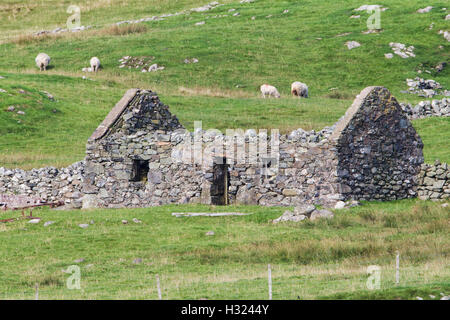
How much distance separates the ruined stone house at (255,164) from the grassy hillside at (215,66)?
17.3 feet

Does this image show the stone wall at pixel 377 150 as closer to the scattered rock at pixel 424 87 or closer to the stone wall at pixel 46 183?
the stone wall at pixel 46 183

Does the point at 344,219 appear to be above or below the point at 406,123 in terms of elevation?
below

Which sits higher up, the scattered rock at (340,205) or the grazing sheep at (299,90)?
the grazing sheep at (299,90)

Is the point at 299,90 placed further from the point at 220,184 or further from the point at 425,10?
the point at 220,184

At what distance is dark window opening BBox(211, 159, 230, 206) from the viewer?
3312cm

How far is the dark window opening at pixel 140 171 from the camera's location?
1363 inches

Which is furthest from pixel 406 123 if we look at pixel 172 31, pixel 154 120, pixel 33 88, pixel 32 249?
pixel 172 31

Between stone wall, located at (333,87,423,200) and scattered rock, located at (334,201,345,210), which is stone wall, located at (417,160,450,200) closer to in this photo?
stone wall, located at (333,87,423,200)

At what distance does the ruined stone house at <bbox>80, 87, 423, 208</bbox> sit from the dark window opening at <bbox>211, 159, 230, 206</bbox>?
36 millimetres

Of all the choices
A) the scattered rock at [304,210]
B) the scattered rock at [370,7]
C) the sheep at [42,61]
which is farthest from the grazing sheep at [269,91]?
the scattered rock at [304,210]

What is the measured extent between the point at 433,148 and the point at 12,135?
827 inches

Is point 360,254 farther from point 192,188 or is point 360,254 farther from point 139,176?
point 139,176

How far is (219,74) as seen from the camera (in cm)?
6756

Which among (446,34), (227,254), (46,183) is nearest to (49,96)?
(46,183)
